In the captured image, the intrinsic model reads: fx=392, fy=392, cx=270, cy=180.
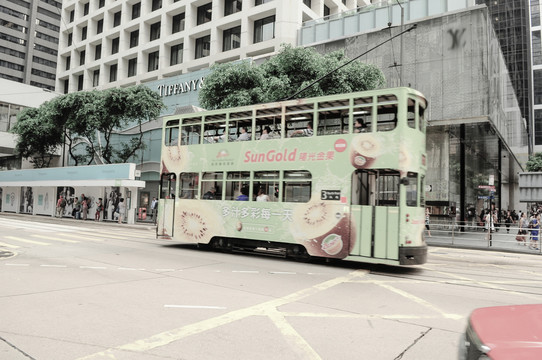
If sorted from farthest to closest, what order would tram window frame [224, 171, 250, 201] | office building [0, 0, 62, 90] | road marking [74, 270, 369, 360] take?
office building [0, 0, 62, 90] < tram window frame [224, 171, 250, 201] < road marking [74, 270, 369, 360]

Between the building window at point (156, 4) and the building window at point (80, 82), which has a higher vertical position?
the building window at point (156, 4)

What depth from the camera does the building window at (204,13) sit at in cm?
3566

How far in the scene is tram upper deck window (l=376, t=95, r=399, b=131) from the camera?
9.26 meters

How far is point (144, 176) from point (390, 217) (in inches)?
1114

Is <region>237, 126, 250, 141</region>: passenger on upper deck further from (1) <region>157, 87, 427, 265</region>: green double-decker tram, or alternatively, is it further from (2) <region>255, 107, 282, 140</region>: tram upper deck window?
(2) <region>255, 107, 282, 140</region>: tram upper deck window

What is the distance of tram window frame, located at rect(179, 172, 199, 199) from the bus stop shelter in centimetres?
1428

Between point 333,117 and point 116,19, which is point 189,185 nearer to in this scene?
point 333,117

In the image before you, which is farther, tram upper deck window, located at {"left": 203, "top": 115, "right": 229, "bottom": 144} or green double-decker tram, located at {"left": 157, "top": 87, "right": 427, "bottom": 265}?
tram upper deck window, located at {"left": 203, "top": 115, "right": 229, "bottom": 144}

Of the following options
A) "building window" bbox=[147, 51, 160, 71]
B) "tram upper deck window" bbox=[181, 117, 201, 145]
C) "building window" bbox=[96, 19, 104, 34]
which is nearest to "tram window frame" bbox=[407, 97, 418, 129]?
"tram upper deck window" bbox=[181, 117, 201, 145]

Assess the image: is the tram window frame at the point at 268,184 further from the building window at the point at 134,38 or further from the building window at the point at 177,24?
the building window at the point at 134,38

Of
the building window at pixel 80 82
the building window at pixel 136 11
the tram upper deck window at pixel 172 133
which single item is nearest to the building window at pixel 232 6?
the building window at pixel 136 11

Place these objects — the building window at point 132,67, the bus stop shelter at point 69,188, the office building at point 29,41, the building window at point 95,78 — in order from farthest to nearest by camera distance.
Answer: the office building at point 29,41 → the building window at point 95,78 → the building window at point 132,67 → the bus stop shelter at point 69,188

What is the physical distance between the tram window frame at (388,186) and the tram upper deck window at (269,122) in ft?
9.85

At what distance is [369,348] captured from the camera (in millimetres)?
4277
